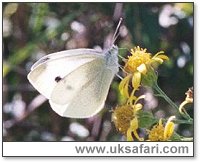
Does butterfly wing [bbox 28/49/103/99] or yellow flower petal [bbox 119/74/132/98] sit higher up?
butterfly wing [bbox 28/49/103/99]

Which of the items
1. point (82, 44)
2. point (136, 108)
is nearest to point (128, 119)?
point (136, 108)

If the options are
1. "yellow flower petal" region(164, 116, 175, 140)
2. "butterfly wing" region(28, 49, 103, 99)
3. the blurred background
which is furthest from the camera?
the blurred background

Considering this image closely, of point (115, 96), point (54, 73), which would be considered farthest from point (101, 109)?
point (54, 73)

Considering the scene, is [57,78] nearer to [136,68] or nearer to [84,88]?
[84,88]

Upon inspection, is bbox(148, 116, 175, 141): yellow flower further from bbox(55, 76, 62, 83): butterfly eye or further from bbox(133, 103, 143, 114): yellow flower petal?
bbox(55, 76, 62, 83): butterfly eye

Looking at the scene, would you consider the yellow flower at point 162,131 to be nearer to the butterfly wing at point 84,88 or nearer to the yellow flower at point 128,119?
the yellow flower at point 128,119

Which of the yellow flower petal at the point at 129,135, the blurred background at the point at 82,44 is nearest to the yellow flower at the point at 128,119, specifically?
the yellow flower petal at the point at 129,135

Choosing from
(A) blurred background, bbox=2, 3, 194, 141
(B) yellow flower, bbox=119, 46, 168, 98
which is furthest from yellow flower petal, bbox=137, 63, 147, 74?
(A) blurred background, bbox=2, 3, 194, 141
